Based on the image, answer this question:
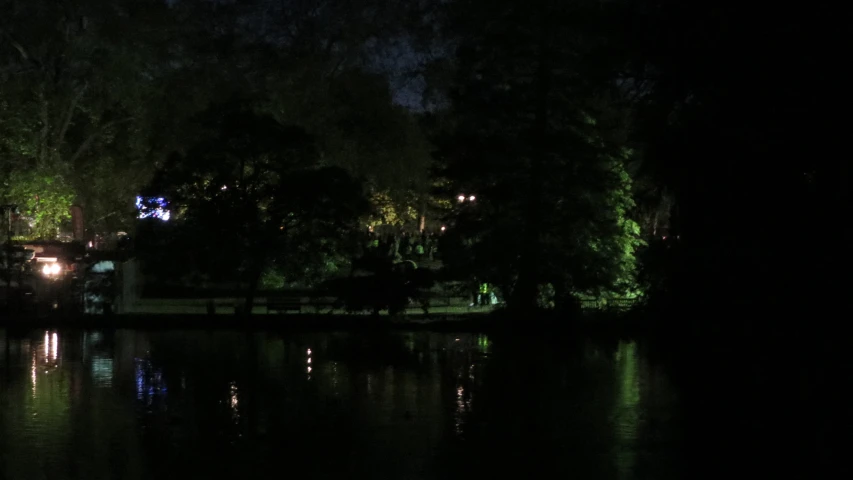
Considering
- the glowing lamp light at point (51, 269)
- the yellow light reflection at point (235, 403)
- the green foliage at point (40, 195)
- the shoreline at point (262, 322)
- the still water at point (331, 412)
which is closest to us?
the still water at point (331, 412)

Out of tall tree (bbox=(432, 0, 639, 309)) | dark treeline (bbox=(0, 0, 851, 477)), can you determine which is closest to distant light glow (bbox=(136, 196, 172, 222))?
dark treeline (bbox=(0, 0, 851, 477))

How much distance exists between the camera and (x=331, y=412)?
14.5 m

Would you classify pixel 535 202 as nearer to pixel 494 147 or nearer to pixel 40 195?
pixel 494 147

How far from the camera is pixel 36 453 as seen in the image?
37.8 feet

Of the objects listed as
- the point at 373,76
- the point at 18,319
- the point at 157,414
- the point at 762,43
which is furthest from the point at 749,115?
the point at 373,76

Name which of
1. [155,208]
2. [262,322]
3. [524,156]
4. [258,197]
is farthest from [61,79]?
[524,156]

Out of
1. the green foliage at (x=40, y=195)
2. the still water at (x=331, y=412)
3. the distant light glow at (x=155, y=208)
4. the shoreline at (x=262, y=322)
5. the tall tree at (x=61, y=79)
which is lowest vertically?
the still water at (x=331, y=412)

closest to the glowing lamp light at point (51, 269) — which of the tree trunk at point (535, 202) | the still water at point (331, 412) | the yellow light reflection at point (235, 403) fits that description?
the still water at point (331, 412)

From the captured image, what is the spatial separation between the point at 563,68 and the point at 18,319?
17.8 meters

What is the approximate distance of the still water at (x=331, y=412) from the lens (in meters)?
11.2

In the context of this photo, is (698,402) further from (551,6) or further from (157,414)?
(551,6)

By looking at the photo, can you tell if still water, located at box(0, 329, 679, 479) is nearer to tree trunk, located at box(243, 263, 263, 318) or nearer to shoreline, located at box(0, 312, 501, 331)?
shoreline, located at box(0, 312, 501, 331)

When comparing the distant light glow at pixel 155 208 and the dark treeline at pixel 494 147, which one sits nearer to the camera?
the dark treeline at pixel 494 147

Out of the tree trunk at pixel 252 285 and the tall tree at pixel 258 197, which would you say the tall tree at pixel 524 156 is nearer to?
the tall tree at pixel 258 197
